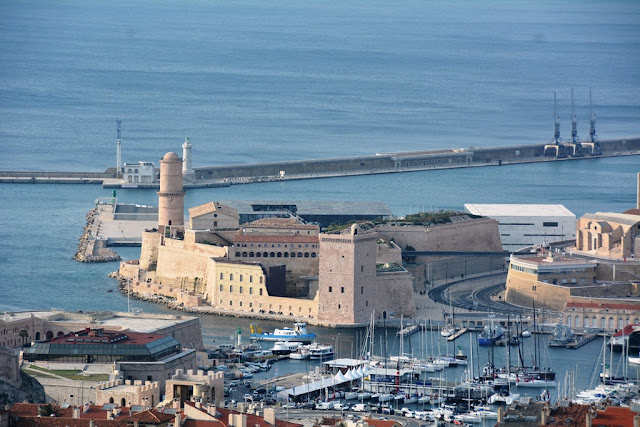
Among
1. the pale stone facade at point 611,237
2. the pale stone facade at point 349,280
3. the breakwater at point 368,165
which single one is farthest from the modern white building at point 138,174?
the pale stone facade at point 349,280

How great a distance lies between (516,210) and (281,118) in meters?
54.1

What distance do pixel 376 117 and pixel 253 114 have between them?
22.8 feet

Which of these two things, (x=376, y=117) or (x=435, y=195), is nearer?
(x=435, y=195)

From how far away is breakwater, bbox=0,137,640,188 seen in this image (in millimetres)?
83688

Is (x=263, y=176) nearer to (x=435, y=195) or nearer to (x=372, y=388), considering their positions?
(x=435, y=195)

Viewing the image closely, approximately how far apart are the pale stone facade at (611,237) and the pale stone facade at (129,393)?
1026 inches

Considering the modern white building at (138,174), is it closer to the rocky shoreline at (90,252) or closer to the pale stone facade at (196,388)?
the rocky shoreline at (90,252)

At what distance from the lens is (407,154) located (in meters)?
92.4

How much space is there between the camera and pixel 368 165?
89.8 meters

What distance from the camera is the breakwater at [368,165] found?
83.7 m

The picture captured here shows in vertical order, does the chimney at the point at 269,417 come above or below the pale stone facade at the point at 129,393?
below

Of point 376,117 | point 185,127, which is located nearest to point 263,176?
point 185,127

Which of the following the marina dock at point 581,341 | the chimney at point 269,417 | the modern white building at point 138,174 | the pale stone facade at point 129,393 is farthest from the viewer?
the modern white building at point 138,174

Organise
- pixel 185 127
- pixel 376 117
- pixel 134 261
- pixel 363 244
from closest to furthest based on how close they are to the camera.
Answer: pixel 363 244, pixel 134 261, pixel 185 127, pixel 376 117
